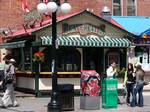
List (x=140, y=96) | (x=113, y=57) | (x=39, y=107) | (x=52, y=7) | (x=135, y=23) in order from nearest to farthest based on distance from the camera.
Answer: (x=52, y=7) < (x=39, y=107) < (x=140, y=96) < (x=113, y=57) < (x=135, y=23)

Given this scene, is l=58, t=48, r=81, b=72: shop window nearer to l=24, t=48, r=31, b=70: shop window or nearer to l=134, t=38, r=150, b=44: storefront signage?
l=24, t=48, r=31, b=70: shop window

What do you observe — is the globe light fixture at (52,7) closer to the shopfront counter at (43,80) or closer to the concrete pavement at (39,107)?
the concrete pavement at (39,107)

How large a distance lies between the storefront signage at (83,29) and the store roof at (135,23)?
2.68 m

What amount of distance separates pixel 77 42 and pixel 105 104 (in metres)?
6.11

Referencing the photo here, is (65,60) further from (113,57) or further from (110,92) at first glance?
(110,92)

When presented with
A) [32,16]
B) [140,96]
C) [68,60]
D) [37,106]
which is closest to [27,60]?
[68,60]

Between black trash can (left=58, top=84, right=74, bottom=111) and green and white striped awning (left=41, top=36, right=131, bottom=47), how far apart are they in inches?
246

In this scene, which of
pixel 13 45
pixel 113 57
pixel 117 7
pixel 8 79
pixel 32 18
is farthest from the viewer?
pixel 117 7

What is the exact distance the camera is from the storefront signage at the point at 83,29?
26258 mm

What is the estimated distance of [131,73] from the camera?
2114 cm

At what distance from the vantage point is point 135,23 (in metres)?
31.0

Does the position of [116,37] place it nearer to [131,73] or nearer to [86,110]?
[131,73]

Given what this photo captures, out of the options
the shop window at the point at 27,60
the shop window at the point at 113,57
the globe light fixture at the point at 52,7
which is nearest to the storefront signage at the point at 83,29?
the shop window at the point at 113,57

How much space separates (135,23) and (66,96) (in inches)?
528
